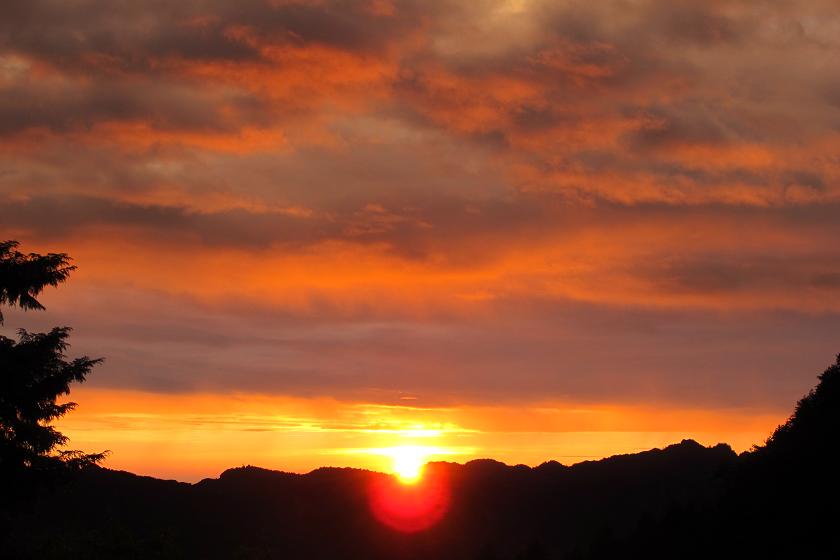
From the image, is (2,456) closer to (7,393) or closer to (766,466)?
(7,393)

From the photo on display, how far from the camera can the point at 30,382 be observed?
3181cm

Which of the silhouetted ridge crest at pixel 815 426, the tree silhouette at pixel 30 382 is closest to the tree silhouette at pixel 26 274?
the tree silhouette at pixel 30 382

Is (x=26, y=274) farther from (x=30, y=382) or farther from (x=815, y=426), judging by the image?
(x=815, y=426)

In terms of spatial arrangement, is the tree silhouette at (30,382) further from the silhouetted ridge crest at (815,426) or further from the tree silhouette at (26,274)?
the silhouetted ridge crest at (815,426)

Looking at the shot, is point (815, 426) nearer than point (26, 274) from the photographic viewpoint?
No

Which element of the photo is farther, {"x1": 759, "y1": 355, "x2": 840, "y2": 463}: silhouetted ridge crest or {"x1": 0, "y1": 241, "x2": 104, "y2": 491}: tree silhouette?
{"x1": 759, "y1": 355, "x2": 840, "y2": 463}: silhouetted ridge crest

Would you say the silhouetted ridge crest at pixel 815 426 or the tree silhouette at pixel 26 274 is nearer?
the tree silhouette at pixel 26 274

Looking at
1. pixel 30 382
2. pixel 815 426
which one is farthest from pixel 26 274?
pixel 815 426

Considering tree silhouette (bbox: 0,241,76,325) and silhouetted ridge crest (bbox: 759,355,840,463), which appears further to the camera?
silhouetted ridge crest (bbox: 759,355,840,463)

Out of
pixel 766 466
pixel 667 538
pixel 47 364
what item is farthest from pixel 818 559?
pixel 47 364

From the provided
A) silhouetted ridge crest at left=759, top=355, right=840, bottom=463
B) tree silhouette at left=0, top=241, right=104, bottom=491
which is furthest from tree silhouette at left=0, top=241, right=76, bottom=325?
silhouetted ridge crest at left=759, top=355, right=840, bottom=463

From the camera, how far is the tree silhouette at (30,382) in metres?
31.1

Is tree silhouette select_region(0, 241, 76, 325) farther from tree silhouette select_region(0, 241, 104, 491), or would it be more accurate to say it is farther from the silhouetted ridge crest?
the silhouetted ridge crest

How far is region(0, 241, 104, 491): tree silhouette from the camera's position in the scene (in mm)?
31125
